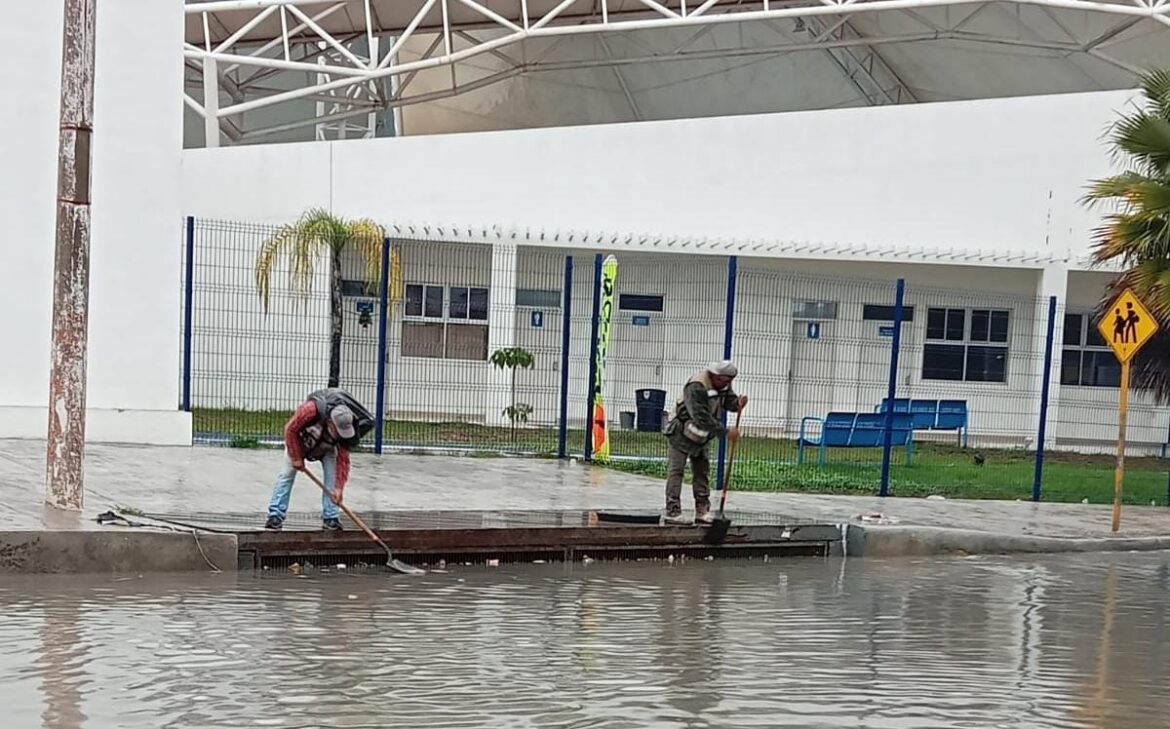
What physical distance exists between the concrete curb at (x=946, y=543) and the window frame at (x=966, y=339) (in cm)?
855

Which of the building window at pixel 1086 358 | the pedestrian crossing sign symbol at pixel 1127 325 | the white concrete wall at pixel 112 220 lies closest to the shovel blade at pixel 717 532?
the pedestrian crossing sign symbol at pixel 1127 325

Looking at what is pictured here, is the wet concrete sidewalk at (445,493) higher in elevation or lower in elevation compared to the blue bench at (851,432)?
lower

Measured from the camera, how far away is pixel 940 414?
18719 mm

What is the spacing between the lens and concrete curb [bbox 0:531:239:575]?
8.72 m

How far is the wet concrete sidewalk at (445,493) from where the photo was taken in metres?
11.2

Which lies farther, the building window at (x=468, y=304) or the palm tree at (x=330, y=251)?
the building window at (x=468, y=304)

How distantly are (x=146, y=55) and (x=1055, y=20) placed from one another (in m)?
20.1

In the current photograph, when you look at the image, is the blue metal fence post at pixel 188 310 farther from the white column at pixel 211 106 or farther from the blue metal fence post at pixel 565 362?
the white column at pixel 211 106

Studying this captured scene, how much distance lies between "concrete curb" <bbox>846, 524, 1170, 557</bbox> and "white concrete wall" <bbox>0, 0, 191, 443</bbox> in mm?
7659

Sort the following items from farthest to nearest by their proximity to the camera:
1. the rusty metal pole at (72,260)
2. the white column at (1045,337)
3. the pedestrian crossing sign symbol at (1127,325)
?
the white column at (1045,337)
the pedestrian crossing sign symbol at (1127,325)
the rusty metal pole at (72,260)

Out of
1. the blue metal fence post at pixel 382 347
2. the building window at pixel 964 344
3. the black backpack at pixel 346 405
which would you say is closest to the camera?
the black backpack at pixel 346 405

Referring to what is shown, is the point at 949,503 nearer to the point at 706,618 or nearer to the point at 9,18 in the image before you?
the point at 706,618

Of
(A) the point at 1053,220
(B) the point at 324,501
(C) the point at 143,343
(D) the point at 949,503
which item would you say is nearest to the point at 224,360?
(C) the point at 143,343

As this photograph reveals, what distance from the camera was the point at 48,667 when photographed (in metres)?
6.31
